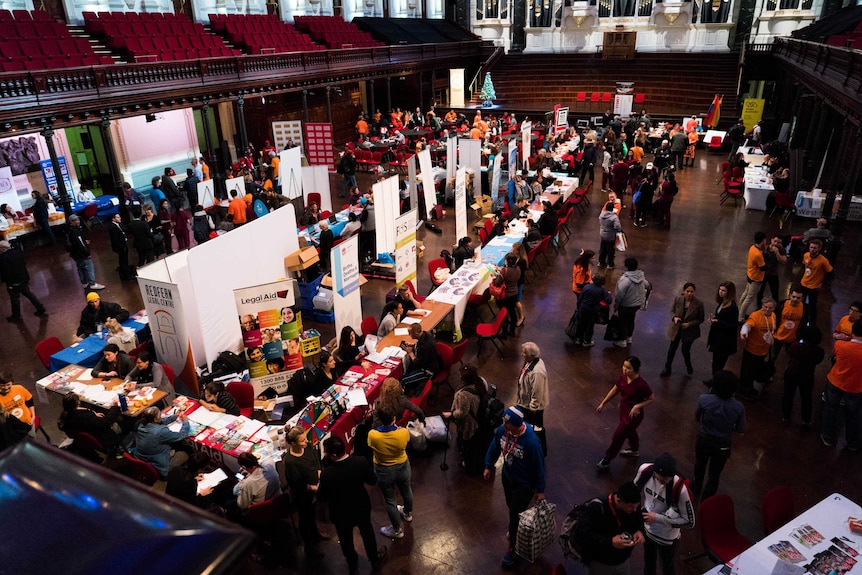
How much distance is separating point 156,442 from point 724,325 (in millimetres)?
6451

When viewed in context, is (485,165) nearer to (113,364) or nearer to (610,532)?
(113,364)

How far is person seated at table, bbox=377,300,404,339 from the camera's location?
25.5 feet

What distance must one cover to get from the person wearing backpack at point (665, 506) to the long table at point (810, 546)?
37 cm

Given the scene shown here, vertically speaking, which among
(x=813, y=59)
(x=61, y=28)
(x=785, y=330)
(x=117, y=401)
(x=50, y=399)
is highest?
(x=61, y=28)

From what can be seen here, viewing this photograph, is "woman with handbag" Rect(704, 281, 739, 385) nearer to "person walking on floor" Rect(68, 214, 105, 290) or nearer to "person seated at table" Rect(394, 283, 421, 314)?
"person seated at table" Rect(394, 283, 421, 314)

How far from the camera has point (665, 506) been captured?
4.13 meters

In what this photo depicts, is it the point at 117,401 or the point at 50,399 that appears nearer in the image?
the point at 117,401

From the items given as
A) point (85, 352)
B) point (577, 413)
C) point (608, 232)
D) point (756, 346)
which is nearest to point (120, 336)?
point (85, 352)

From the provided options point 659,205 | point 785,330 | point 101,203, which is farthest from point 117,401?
point 659,205

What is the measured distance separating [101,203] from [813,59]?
1948 cm

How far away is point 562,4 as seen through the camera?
30688 mm

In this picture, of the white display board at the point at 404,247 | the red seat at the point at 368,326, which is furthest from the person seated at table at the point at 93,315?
the white display board at the point at 404,247

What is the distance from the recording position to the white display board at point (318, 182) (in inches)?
553

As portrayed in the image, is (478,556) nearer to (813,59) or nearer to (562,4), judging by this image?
(813,59)
